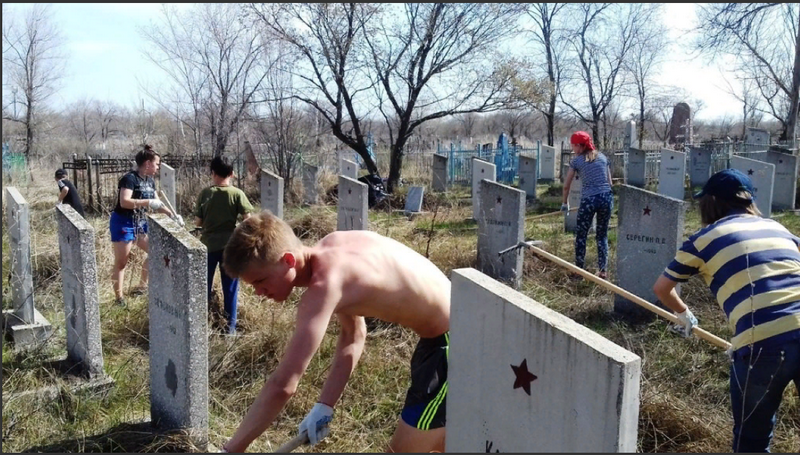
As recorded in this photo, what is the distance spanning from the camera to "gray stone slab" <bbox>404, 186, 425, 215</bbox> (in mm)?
13516

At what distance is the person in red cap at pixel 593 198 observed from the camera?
7133mm

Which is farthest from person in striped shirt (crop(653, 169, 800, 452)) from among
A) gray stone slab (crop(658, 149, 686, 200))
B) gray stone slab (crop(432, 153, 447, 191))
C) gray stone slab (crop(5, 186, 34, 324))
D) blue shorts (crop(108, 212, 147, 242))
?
gray stone slab (crop(432, 153, 447, 191))

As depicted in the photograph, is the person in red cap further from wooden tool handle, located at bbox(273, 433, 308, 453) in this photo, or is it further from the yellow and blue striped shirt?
wooden tool handle, located at bbox(273, 433, 308, 453)

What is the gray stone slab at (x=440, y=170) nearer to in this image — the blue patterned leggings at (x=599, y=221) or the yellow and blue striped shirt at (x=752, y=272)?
the blue patterned leggings at (x=599, y=221)

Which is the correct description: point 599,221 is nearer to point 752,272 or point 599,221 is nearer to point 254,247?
point 752,272

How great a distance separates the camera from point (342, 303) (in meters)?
2.57

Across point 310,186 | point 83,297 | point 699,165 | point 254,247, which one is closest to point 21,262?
point 83,297

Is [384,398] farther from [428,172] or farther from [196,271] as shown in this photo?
[428,172]

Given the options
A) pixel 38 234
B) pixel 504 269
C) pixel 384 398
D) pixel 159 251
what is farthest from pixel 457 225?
pixel 159 251

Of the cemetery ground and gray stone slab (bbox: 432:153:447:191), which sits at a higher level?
gray stone slab (bbox: 432:153:447:191)

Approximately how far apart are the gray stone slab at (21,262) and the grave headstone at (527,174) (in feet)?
37.9

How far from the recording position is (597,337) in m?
1.95

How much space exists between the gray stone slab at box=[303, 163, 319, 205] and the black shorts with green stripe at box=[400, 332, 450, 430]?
12.8 metres

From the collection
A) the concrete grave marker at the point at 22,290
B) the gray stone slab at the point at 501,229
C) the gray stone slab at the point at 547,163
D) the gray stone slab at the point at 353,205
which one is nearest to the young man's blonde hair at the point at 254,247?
the concrete grave marker at the point at 22,290
